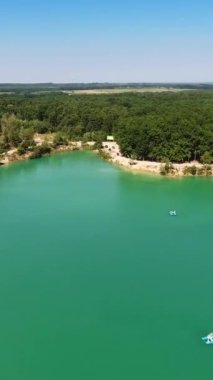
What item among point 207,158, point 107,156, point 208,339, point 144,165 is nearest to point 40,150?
point 107,156

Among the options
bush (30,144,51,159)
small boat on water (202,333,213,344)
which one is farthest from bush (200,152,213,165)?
small boat on water (202,333,213,344)

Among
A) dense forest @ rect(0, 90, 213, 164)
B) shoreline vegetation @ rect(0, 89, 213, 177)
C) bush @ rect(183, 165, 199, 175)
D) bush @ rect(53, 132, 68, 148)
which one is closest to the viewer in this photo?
bush @ rect(183, 165, 199, 175)

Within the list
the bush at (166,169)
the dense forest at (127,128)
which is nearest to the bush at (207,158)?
the dense forest at (127,128)

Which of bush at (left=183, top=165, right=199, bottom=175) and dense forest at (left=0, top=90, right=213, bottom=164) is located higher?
dense forest at (left=0, top=90, right=213, bottom=164)

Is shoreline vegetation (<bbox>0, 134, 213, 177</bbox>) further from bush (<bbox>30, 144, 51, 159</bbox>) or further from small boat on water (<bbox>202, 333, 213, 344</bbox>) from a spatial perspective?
small boat on water (<bbox>202, 333, 213, 344</bbox>)

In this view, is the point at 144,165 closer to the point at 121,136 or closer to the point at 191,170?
the point at 191,170

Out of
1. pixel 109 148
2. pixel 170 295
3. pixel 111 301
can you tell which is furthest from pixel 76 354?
pixel 109 148

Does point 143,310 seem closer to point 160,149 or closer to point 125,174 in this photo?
point 125,174
